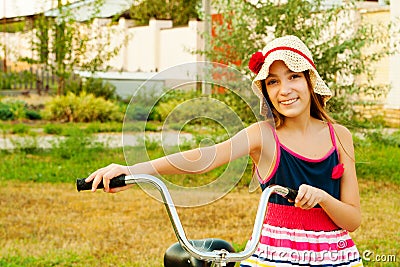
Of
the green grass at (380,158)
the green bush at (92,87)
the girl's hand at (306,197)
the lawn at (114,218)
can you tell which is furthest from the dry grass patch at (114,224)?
the green bush at (92,87)

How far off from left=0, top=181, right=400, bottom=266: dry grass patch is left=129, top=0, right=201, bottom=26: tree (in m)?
16.4

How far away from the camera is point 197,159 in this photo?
2.30m

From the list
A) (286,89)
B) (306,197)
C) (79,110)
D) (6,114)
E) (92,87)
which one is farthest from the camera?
(92,87)

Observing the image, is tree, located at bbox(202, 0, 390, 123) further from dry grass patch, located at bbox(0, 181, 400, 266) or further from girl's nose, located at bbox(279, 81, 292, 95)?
girl's nose, located at bbox(279, 81, 292, 95)

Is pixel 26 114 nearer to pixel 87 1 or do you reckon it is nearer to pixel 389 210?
pixel 87 1

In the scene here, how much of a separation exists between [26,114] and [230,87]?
39.6 feet

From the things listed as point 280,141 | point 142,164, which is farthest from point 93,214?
point 142,164

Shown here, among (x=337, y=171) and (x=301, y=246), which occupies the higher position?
(x=337, y=171)

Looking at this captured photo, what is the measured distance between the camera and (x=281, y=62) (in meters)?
2.65

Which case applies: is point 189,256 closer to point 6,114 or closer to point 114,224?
point 114,224

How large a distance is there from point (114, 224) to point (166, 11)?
1825 cm

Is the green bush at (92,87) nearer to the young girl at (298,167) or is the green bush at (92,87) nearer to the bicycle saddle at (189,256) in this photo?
the bicycle saddle at (189,256)

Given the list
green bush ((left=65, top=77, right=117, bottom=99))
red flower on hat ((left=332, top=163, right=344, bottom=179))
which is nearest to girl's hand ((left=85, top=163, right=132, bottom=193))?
red flower on hat ((left=332, top=163, right=344, bottom=179))

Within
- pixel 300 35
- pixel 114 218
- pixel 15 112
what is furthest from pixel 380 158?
pixel 15 112
